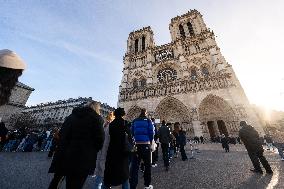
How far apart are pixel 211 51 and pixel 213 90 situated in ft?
20.1

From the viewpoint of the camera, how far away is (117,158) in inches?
110

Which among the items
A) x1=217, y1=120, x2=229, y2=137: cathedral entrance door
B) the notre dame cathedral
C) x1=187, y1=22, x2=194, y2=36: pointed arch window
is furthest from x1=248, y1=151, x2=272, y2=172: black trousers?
x1=187, y1=22, x2=194, y2=36: pointed arch window

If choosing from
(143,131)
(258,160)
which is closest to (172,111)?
(258,160)

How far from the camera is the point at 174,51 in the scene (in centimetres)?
2642

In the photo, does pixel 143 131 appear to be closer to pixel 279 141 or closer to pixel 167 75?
pixel 279 141

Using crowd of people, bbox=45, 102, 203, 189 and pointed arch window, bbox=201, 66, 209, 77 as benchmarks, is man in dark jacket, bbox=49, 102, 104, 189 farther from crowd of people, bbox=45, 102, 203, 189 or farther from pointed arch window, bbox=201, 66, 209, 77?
pointed arch window, bbox=201, 66, 209, 77

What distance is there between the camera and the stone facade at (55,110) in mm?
38875

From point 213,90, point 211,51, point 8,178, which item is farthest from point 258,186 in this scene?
point 211,51

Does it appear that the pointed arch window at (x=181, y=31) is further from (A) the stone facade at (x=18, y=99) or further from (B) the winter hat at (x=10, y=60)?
(A) the stone facade at (x=18, y=99)

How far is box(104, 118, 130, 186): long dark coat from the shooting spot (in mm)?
2692

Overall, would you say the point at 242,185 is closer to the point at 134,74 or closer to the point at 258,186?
the point at 258,186

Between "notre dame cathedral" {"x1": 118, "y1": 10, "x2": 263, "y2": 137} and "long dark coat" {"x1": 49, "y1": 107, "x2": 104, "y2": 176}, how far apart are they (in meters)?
18.2

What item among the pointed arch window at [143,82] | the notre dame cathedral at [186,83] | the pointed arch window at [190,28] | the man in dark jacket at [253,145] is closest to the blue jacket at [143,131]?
the man in dark jacket at [253,145]

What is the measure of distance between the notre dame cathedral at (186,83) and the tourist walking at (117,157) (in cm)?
1750
